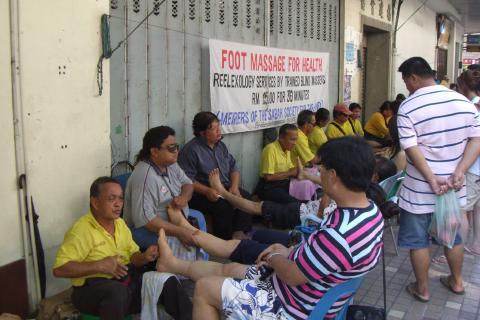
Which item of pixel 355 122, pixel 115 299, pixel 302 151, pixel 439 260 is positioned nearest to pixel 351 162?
pixel 115 299

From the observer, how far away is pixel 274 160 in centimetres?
517

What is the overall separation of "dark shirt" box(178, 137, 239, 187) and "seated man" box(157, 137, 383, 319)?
84.5 inches

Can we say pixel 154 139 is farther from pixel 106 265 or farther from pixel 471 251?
pixel 471 251

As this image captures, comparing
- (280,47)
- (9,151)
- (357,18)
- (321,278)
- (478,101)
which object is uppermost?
(357,18)

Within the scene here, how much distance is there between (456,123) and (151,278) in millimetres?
2235

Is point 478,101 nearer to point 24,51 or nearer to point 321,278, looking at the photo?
point 321,278

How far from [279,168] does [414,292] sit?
199 cm

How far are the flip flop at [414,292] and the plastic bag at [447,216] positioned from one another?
0.48 metres

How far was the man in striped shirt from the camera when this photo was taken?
11.1ft

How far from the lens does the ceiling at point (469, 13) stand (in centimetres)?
1479

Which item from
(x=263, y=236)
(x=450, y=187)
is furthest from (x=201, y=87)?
→ (x=450, y=187)

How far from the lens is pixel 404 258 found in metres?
4.52

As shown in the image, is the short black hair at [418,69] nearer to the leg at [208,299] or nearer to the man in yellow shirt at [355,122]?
the leg at [208,299]

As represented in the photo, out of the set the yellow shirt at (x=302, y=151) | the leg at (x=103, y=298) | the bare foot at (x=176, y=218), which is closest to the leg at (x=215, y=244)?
the bare foot at (x=176, y=218)
